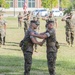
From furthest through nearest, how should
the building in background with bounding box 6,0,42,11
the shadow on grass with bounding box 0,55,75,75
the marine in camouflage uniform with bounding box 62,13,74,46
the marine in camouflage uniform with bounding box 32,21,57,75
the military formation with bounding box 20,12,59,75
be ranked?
the building in background with bounding box 6,0,42,11, the marine in camouflage uniform with bounding box 62,13,74,46, the shadow on grass with bounding box 0,55,75,75, the marine in camouflage uniform with bounding box 32,21,57,75, the military formation with bounding box 20,12,59,75

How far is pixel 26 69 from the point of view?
9.82 m

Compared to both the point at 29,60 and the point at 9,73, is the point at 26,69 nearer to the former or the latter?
the point at 29,60

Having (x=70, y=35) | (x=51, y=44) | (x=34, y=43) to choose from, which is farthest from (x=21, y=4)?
(x=34, y=43)

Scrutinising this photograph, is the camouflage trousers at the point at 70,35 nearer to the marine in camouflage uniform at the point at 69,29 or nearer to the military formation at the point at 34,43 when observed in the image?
the marine in camouflage uniform at the point at 69,29

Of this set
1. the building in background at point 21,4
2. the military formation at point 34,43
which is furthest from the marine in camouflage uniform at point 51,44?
the building in background at point 21,4

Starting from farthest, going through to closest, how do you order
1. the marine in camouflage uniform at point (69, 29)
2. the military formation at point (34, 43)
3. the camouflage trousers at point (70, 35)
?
the camouflage trousers at point (70, 35) → the marine in camouflage uniform at point (69, 29) → the military formation at point (34, 43)

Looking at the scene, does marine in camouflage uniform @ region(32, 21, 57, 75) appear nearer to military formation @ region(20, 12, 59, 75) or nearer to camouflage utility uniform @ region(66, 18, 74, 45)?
military formation @ region(20, 12, 59, 75)

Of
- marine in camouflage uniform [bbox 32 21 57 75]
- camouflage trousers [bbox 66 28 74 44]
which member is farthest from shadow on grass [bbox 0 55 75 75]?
camouflage trousers [bbox 66 28 74 44]

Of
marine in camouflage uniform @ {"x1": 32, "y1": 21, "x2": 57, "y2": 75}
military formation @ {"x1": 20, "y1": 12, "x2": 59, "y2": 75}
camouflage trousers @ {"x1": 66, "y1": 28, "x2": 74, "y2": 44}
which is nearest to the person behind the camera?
military formation @ {"x1": 20, "y1": 12, "x2": 59, "y2": 75}

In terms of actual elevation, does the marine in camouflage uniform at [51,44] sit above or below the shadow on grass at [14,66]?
above

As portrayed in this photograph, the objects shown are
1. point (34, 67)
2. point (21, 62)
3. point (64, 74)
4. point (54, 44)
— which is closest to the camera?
point (54, 44)

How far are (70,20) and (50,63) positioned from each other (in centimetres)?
1048

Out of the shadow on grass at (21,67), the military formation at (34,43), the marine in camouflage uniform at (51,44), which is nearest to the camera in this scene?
the military formation at (34,43)

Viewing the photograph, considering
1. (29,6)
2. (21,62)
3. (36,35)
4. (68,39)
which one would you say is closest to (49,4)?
(29,6)
